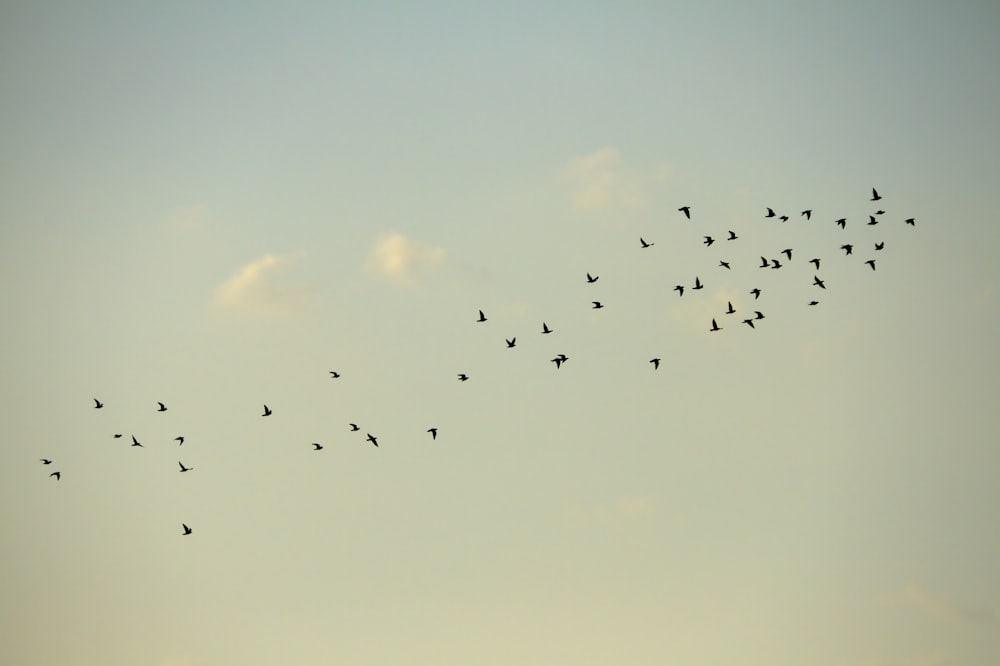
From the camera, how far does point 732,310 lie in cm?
13888

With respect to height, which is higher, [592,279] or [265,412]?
[592,279]

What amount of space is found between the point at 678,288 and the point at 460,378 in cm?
2681

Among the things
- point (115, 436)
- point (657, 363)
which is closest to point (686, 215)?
point (657, 363)

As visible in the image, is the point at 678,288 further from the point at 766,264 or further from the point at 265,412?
the point at 265,412

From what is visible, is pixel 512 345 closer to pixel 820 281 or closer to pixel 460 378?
pixel 460 378

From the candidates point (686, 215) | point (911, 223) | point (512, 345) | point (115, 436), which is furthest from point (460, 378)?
point (911, 223)

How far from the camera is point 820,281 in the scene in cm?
14062

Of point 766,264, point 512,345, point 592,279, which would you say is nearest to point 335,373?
point 512,345

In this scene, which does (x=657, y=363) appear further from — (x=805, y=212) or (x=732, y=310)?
(x=805, y=212)

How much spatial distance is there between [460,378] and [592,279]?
62.6 ft

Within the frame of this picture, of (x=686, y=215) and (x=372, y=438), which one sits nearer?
(x=686, y=215)

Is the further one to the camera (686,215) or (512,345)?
(512,345)

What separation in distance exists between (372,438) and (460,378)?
13545 mm

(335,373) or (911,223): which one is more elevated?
(911,223)
